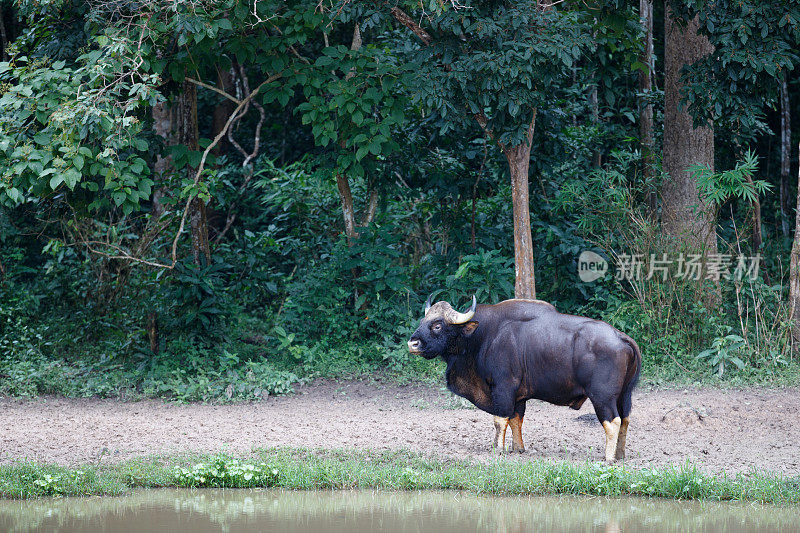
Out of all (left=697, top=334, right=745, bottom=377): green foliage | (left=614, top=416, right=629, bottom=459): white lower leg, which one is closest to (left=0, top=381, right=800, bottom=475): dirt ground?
(left=614, top=416, right=629, bottom=459): white lower leg

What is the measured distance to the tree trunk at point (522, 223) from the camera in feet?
33.9

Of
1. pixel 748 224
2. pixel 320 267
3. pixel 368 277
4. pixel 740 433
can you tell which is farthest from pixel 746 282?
pixel 320 267

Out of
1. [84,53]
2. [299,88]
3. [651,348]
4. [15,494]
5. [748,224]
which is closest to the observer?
[15,494]

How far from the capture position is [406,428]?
8656 mm

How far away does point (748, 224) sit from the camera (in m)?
11.9

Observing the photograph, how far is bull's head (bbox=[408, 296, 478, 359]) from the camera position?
7750 millimetres

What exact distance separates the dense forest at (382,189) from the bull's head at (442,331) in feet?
8.46

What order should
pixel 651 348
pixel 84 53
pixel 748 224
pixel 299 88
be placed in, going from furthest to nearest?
1. pixel 299 88
2. pixel 748 224
3. pixel 651 348
4. pixel 84 53

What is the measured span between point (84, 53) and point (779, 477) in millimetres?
8438

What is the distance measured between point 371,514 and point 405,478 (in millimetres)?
626

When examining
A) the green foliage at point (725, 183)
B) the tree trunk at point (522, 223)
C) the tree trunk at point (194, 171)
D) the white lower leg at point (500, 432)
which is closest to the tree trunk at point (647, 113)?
the green foliage at point (725, 183)

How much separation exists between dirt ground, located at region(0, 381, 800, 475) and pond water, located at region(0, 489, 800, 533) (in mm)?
983

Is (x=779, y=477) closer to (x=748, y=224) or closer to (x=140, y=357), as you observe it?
(x=748, y=224)

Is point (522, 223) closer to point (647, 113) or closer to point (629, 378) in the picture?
point (629, 378)
